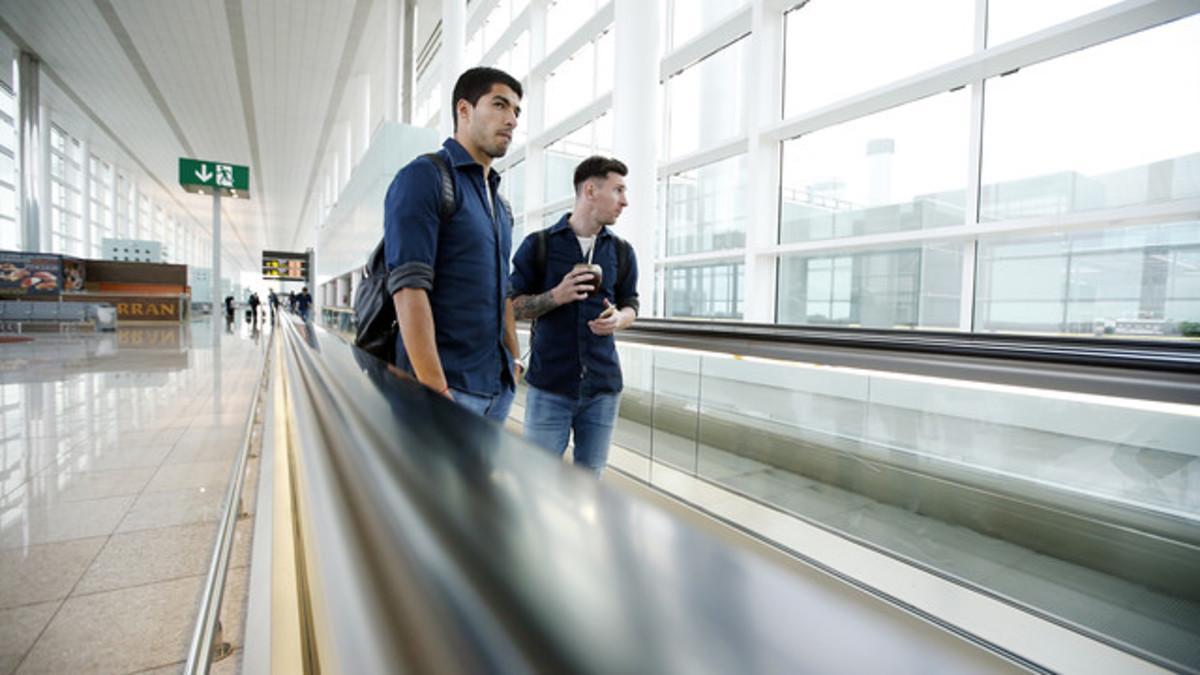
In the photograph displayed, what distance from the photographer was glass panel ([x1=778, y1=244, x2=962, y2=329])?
616 cm

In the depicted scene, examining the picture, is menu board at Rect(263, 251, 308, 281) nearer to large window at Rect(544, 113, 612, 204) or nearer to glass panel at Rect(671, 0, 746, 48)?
large window at Rect(544, 113, 612, 204)

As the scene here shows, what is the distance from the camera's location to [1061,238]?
206 inches

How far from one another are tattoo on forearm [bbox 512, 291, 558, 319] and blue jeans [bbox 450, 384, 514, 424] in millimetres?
439

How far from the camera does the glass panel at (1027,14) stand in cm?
488

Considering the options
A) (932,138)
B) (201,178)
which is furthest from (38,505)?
(201,178)

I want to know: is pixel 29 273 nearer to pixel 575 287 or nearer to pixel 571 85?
pixel 571 85

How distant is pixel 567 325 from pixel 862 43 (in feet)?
20.7

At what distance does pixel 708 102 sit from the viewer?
8898 millimetres

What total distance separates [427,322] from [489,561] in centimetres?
158

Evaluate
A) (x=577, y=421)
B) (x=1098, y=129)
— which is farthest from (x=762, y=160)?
(x=577, y=421)

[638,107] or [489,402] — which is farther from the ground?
[638,107]

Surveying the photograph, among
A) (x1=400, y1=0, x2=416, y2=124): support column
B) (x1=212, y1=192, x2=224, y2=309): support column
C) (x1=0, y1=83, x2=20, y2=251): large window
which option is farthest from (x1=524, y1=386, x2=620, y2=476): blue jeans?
(x1=0, y1=83, x2=20, y2=251): large window

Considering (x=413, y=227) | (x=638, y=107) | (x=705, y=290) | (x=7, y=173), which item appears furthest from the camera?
(x=7, y=173)

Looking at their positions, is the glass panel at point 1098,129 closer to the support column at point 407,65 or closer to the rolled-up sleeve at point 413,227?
the rolled-up sleeve at point 413,227
